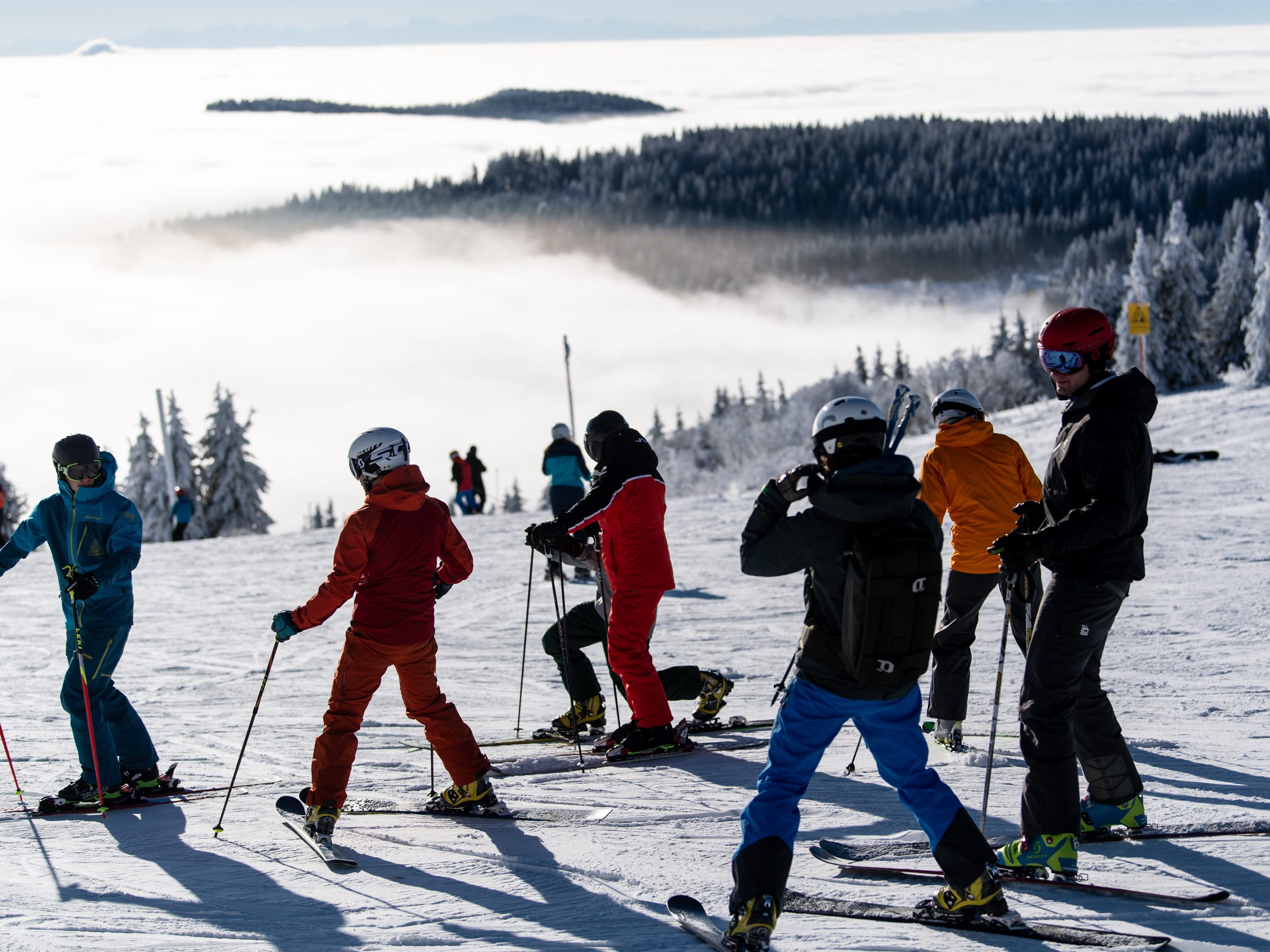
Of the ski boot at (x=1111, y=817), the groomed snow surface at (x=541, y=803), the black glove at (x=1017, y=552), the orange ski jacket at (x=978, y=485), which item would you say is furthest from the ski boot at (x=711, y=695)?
the black glove at (x=1017, y=552)

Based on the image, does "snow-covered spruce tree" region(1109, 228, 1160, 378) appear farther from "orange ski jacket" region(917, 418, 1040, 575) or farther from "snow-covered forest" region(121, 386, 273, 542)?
"orange ski jacket" region(917, 418, 1040, 575)

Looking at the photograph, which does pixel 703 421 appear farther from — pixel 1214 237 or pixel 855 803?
pixel 855 803

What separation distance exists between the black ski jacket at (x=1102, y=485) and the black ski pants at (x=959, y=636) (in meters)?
1.27

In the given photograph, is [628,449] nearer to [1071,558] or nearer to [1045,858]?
Answer: [1071,558]

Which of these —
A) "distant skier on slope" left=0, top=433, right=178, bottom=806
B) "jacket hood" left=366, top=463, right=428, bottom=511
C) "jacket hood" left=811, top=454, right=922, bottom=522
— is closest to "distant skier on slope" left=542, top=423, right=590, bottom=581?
"distant skier on slope" left=0, top=433, right=178, bottom=806

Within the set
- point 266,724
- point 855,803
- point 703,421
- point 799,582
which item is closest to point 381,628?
point 855,803

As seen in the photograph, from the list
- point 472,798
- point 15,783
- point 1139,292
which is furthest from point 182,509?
point 1139,292

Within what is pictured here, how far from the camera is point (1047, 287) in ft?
598

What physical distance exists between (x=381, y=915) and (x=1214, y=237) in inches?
6300

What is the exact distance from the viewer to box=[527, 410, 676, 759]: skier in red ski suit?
5.67m

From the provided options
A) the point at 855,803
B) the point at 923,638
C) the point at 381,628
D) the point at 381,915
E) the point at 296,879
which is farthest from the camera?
the point at 855,803

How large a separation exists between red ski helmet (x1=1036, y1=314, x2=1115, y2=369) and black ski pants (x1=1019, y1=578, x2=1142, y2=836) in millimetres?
800

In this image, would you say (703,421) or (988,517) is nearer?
(988,517)

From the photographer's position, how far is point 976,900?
11.1ft
